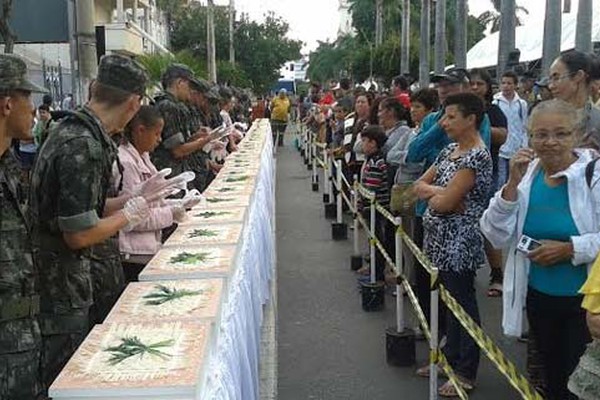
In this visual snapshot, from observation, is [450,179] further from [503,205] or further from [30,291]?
[30,291]

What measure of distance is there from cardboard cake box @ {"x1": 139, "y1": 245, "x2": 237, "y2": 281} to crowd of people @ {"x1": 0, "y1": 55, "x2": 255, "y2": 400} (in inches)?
9.7

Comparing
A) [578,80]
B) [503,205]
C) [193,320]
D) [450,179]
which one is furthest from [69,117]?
[578,80]

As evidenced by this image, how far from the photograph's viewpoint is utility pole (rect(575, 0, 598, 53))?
12727 mm

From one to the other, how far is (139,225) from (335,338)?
259 cm

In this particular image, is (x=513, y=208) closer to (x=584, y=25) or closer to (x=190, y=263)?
(x=190, y=263)

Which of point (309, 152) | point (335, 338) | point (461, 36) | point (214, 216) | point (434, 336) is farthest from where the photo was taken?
point (461, 36)

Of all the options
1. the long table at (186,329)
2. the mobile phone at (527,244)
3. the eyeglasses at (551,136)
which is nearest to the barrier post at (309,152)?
the long table at (186,329)

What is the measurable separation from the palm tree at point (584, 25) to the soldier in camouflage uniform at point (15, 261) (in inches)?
447

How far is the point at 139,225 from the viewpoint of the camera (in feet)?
14.3

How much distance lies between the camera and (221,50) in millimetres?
51469

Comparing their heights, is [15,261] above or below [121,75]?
below

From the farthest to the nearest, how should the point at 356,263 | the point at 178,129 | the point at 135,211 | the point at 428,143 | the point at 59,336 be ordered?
the point at 356,263 → the point at 178,129 → the point at 428,143 → the point at 135,211 → the point at 59,336

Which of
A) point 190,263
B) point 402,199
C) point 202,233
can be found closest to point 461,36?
point 402,199

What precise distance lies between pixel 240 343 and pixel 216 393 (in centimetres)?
98
